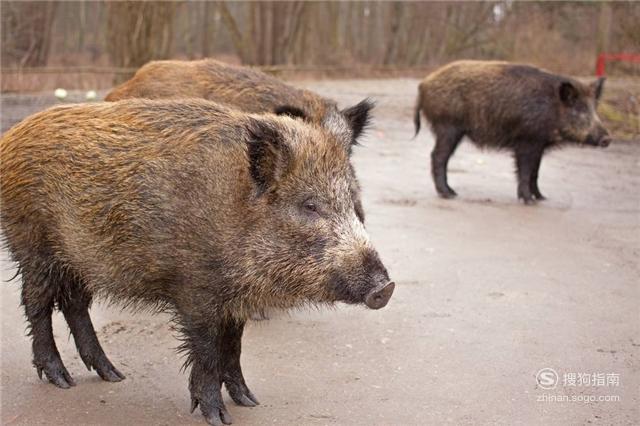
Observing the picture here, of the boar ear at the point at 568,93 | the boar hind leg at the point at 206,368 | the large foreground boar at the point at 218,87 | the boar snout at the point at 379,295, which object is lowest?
the boar hind leg at the point at 206,368

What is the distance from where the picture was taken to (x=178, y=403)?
14.2 feet

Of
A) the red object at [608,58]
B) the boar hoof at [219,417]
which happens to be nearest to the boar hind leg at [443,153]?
the boar hoof at [219,417]

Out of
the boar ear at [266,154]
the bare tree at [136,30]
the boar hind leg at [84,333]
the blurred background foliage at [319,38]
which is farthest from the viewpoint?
the blurred background foliage at [319,38]

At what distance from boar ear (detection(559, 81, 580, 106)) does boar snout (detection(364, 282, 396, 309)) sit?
720 cm

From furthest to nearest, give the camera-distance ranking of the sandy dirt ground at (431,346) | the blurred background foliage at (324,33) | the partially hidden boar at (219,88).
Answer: the blurred background foliage at (324,33) → the partially hidden boar at (219,88) → the sandy dirt ground at (431,346)

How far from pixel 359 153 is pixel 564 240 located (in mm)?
4495

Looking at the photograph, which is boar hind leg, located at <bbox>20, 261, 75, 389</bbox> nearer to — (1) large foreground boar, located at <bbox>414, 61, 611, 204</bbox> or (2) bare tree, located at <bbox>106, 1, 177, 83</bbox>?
(1) large foreground boar, located at <bbox>414, 61, 611, 204</bbox>

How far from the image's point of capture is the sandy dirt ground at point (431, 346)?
4.25 meters

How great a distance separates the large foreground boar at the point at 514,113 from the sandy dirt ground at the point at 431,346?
74.2 inches

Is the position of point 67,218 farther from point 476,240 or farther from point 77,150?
point 476,240

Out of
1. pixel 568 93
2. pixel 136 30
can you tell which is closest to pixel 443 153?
pixel 568 93

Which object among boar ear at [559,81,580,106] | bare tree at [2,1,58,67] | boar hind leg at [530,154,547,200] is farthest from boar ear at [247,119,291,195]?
bare tree at [2,1,58,67]

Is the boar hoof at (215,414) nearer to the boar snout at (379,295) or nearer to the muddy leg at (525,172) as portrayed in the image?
the boar snout at (379,295)

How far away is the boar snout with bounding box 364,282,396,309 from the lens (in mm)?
3576
